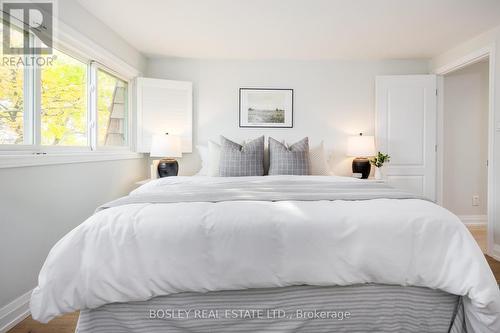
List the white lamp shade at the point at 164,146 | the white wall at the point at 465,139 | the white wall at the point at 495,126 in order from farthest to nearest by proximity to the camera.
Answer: the white wall at the point at 465,139 < the white lamp shade at the point at 164,146 < the white wall at the point at 495,126

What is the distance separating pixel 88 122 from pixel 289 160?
6.82ft

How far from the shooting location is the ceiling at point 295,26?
2.55 meters

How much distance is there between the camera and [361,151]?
12.1 feet

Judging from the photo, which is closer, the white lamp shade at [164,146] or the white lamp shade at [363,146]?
the white lamp shade at [164,146]

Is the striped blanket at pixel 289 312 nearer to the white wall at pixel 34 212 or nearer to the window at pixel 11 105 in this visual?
the white wall at pixel 34 212

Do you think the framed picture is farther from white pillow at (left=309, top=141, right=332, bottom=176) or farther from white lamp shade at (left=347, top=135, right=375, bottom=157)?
white lamp shade at (left=347, top=135, right=375, bottom=157)

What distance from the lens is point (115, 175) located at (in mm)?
3188

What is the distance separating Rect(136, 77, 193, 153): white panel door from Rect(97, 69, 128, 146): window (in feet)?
0.60

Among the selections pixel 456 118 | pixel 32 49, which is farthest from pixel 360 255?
pixel 456 118

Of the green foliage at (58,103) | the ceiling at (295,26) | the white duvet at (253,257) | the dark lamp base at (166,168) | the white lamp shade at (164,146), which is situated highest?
the ceiling at (295,26)

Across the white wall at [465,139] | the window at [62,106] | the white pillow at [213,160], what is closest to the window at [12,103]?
the window at [62,106]

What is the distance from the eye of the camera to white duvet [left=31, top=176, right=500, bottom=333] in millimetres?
1297

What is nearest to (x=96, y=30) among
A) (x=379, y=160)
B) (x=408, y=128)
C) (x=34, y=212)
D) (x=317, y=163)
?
(x=34, y=212)

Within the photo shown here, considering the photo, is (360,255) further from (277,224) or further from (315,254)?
(277,224)
